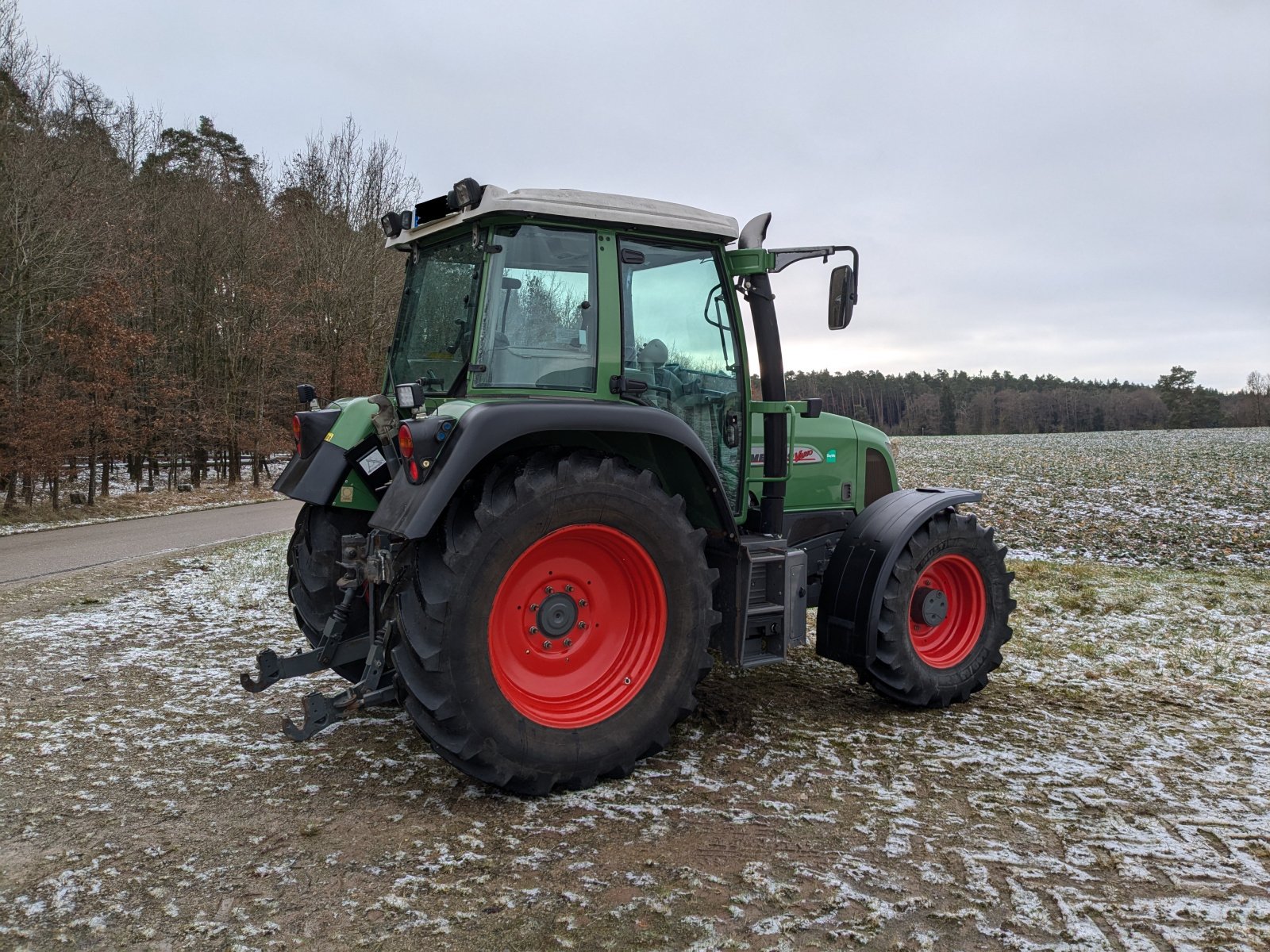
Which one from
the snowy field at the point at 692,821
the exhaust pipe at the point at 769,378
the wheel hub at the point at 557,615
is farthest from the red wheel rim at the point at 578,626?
the exhaust pipe at the point at 769,378

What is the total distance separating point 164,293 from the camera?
2011 centimetres

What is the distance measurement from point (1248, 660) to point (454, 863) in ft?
17.6

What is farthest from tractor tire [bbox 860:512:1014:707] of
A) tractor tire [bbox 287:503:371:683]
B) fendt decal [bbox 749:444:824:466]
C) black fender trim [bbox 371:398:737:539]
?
tractor tire [bbox 287:503:371:683]

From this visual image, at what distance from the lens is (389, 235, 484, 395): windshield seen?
12.3ft

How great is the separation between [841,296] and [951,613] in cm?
196

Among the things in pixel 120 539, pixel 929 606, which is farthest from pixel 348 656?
pixel 120 539

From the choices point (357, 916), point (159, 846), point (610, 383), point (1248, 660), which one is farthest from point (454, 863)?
point (1248, 660)

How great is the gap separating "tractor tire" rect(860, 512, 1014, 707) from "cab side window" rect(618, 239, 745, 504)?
3.45 ft

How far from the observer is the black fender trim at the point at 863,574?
435cm

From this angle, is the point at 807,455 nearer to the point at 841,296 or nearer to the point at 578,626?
the point at 841,296

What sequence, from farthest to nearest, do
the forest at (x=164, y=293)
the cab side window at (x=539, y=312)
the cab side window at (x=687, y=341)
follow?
the forest at (x=164, y=293) → the cab side window at (x=687, y=341) → the cab side window at (x=539, y=312)

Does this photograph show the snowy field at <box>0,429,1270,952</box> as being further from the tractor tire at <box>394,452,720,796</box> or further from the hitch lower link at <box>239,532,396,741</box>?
the hitch lower link at <box>239,532,396,741</box>

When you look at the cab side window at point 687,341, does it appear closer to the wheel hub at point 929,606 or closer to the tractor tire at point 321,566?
the wheel hub at point 929,606

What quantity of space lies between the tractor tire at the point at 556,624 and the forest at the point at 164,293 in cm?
198
